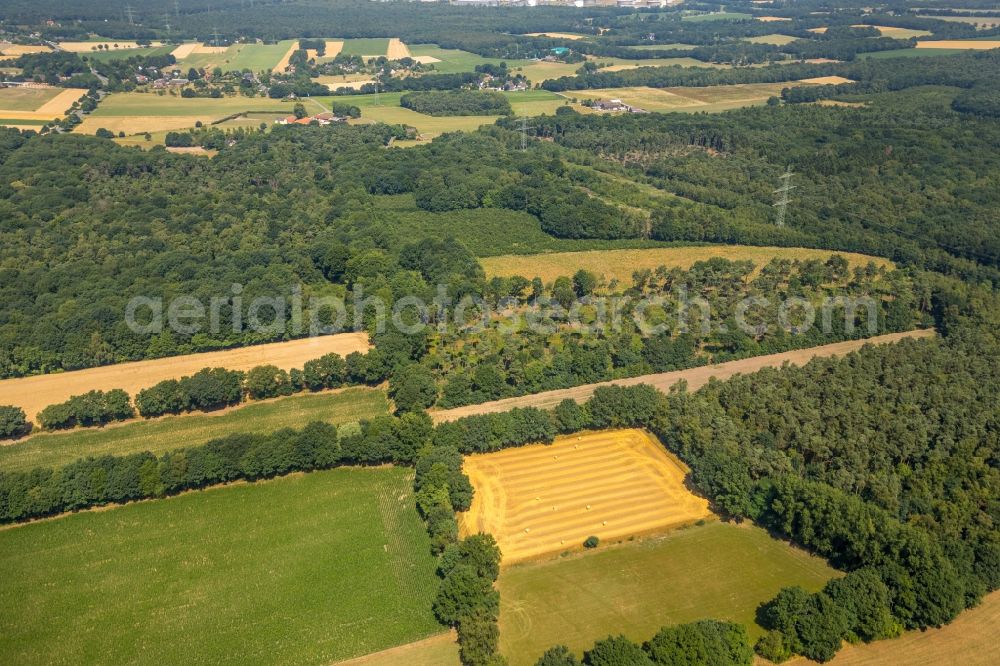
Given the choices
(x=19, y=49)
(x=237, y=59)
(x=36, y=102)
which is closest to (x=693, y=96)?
(x=237, y=59)

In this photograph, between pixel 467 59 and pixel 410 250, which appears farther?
pixel 467 59

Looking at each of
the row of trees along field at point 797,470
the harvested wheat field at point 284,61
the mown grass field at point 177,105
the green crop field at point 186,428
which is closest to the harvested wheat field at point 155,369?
the green crop field at point 186,428

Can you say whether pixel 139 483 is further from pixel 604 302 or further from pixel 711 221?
pixel 711 221

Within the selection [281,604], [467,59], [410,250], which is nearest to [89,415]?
[281,604]

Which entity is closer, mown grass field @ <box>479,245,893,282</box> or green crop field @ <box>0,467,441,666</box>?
green crop field @ <box>0,467,441,666</box>

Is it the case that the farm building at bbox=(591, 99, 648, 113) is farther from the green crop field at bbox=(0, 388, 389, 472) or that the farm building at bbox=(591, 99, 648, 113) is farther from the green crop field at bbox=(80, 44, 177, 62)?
the green crop field at bbox=(80, 44, 177, 62)

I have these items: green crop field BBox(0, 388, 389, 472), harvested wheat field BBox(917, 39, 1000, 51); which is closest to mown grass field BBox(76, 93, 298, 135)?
green crop field BBox(0, 388, 389, 472)
